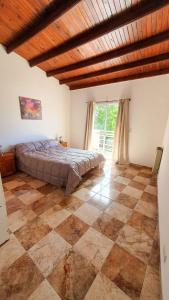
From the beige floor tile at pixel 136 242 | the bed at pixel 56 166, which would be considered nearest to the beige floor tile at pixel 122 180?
the bed at pixel 56 166

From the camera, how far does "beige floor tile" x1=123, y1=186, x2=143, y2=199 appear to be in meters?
2.51

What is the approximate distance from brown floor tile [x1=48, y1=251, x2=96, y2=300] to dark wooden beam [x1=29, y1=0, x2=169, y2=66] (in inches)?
125

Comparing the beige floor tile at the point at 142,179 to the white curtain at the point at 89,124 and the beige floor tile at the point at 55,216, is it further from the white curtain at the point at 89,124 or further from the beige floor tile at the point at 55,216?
the white curtain at the point at 89,124

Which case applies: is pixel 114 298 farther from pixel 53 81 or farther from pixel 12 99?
pixel 53 81

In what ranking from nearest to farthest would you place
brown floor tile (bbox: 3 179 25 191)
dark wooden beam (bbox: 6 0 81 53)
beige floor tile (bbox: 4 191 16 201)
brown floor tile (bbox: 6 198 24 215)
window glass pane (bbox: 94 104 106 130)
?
dark wooden beam (bbox: 6 0 81 53) < brown floor tile (bbox: 6 198 24 215) < beige floor tile (bbox: 4 191 16 201) < brown floor tile (bbox: 3 179 25 191) < window glass pane (bbox: 94 104 106 130)

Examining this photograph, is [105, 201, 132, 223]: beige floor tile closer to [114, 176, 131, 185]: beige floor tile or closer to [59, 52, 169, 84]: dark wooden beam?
[114, 176, 131, 185]: beige floor tile

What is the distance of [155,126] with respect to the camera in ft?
12.1

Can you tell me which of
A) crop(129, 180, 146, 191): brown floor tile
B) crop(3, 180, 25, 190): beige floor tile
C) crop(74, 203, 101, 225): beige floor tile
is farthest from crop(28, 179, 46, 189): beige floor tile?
crop(129, 180, 146, 191): brown floor tile

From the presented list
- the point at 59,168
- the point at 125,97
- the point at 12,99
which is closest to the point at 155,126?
the point at 125,97

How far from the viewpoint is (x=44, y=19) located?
7.13 ft

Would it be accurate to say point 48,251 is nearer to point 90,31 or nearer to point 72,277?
point 72,277

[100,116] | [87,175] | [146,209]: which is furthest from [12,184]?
[100,116]

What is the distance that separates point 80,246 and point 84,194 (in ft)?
3.45

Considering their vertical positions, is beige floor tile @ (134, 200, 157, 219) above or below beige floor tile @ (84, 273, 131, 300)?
above
